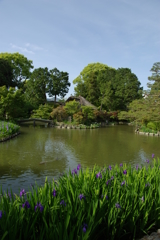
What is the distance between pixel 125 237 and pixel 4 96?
19.3 meters

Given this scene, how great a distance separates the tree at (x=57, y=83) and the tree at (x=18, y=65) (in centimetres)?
711

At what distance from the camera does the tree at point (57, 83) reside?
98.2 feet

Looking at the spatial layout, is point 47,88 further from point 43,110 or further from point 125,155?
point 125,155

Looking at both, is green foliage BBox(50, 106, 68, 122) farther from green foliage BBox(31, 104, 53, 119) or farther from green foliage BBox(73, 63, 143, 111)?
green foliage BBox(73, 63, 143, 111)

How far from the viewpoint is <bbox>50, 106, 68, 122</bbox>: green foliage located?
2425 centimetres

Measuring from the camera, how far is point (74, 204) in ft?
8.37

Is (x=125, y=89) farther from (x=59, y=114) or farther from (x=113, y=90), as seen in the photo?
(x=59, y=114)

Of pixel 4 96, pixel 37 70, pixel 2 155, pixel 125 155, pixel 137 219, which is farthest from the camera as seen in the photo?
pixel 37 70

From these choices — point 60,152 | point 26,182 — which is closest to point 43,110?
point 60,152

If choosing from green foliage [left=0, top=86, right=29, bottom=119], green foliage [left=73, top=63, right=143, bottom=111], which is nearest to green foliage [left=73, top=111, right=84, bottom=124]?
green foliage [left=0, top=86, right=29, bottom=119]

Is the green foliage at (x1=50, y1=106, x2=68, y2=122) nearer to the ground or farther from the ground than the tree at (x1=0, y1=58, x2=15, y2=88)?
nearer to the ground

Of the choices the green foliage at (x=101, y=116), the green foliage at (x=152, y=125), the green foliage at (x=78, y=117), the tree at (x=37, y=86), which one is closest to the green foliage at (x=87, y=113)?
the green foliage at (x=78, y=117)

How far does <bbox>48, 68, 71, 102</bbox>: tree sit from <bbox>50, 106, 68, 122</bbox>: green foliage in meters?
6.30

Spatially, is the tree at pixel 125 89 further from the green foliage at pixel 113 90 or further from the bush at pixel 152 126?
the bush at pixel 152 126
